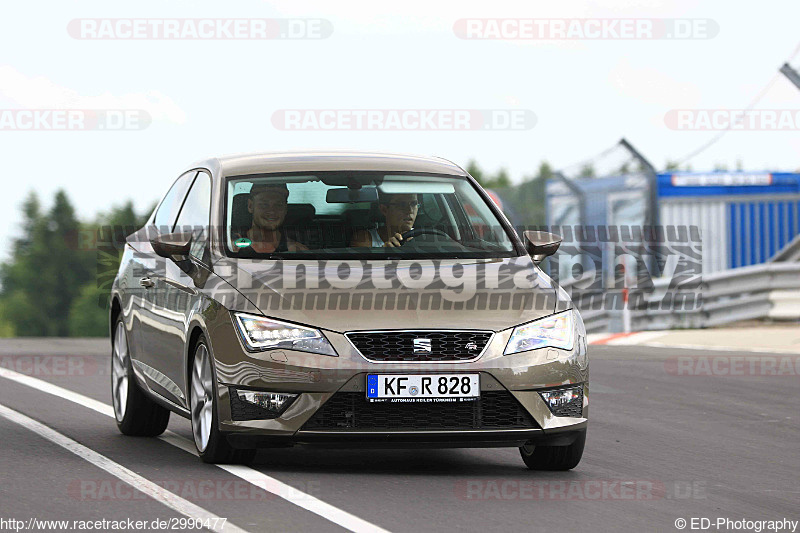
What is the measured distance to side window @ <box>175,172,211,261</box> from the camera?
334 inches

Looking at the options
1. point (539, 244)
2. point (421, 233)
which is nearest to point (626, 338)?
point (539, 244)

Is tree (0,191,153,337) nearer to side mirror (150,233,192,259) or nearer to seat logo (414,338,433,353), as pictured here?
side mirror (150,233,192,259)

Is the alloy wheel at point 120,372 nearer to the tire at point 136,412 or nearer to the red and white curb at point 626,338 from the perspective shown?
the tire at point 136,412

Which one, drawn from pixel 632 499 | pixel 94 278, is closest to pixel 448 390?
pixel 632 499

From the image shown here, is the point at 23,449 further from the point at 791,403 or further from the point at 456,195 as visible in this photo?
the point at 791,403

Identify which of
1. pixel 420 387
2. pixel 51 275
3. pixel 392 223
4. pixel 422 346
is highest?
pixel 392 223

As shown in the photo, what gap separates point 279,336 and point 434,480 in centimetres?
112

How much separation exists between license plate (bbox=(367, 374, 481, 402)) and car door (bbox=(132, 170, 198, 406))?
1.50m

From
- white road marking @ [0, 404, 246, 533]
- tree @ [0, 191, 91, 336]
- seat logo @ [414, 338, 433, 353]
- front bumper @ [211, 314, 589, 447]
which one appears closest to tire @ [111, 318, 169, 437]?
white road marking @ [0, 404, 246, 533]

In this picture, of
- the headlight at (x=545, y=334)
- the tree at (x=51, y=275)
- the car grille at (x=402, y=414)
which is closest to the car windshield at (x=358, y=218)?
the headlight at (x=545, y=334)

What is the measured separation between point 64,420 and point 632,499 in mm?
4841

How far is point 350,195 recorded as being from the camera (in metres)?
8.69

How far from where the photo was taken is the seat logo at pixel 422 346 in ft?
24.1

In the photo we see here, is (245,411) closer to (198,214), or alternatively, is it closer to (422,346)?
(422,346)
